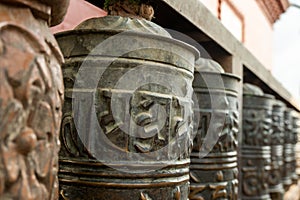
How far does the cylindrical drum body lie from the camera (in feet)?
8.77

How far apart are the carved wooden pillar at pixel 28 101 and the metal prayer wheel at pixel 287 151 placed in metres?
3.53

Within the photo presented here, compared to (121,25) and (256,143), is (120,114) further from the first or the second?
(256,143)

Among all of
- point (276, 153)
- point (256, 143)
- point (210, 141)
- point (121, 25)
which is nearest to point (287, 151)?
point (276, 153)

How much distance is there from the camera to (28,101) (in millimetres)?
607

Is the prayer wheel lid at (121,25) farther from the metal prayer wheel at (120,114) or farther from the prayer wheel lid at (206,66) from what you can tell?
the prayer wheel lid at (206,66)

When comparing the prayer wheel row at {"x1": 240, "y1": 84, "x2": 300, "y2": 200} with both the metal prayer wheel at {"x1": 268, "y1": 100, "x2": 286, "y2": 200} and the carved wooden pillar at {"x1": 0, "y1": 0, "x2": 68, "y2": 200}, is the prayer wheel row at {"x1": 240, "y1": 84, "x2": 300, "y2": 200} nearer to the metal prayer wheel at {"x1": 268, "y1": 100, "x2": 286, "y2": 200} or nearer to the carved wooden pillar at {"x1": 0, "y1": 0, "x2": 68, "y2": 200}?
the metal prayer wheel at {"x1": 268, "y1": 100, "x2": 286, "y2": 200}

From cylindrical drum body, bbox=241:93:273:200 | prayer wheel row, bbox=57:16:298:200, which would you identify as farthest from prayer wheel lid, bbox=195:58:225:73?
cylindrical drum body, bbox=241:93:273:200

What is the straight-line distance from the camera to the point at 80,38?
1.10 metres

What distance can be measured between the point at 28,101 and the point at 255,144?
234 centimetres

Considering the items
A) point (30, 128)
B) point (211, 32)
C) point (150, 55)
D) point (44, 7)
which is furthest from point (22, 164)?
point (211, 32)

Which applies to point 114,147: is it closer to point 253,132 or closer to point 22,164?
point 22,164

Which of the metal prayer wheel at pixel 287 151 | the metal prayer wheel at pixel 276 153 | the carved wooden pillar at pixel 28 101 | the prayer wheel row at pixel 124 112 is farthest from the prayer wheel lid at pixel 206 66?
the metal prayer wheel at pixel 287 151

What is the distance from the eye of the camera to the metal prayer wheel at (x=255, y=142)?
2.67m

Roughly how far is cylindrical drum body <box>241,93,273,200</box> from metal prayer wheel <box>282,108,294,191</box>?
1.18 metres
